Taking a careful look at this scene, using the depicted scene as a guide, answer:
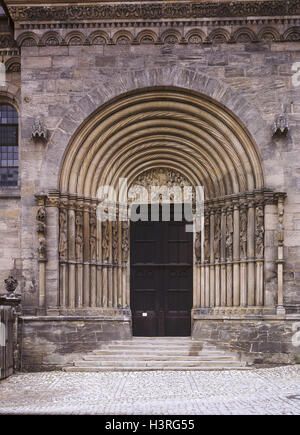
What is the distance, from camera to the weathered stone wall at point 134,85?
1598 cm

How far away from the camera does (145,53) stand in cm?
1628

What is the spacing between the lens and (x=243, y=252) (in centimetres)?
1608

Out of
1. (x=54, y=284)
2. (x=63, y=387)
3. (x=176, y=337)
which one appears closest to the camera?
(x=63, y=387)

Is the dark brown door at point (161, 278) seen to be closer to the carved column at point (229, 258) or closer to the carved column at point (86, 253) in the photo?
the carved column at point (229, 258)

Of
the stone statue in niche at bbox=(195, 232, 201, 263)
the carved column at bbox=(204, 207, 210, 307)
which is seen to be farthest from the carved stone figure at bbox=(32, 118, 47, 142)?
the stone statue in niche at bbox=(195, 232, 201, 263)

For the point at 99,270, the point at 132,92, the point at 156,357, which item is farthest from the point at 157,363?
the point at 132,92

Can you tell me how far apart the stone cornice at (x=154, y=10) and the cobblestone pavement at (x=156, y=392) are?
325 inches

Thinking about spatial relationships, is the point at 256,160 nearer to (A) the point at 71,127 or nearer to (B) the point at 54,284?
(A) the point at 71,127

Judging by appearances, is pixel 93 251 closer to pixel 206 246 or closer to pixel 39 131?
pixel 206 246

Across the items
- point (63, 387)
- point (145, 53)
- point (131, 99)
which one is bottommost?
point (63, 387)

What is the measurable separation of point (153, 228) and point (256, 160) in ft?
11.2
